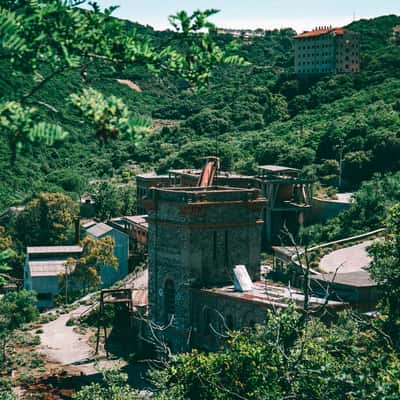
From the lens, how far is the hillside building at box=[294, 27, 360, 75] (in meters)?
98.1

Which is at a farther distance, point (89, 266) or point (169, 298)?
point (89, 266)

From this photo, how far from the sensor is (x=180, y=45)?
7.30 m

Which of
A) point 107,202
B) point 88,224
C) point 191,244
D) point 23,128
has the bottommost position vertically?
point 88,224

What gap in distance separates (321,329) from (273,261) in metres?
25.3

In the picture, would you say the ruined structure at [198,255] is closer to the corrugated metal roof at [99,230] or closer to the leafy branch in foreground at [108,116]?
the corrugated metal roof at [99,230]

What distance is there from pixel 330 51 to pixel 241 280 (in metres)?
72.5

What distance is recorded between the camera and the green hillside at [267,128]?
61750 mm

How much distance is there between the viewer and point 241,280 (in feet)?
101

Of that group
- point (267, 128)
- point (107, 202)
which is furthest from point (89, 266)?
point (267, 128)

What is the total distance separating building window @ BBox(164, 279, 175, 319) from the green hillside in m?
16.9

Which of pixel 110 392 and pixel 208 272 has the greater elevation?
pixel 208 272

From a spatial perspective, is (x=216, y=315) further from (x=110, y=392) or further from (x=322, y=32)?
(x=322, y=32)

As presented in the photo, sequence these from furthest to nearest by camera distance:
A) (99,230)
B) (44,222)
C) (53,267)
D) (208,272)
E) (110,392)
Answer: (44,222), (99,230), (53,267), (208,272), (110,392)

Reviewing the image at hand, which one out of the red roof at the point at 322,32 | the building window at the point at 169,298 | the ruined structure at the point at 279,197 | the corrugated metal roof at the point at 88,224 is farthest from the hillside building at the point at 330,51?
the building window at the point at 169,298
